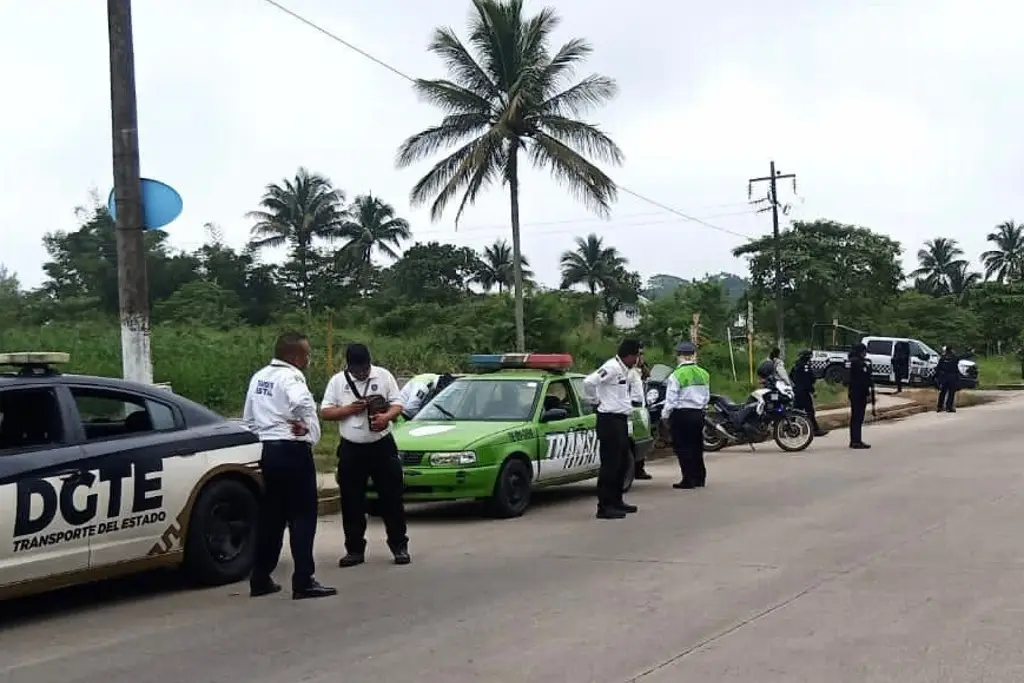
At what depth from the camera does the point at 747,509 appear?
11.3m

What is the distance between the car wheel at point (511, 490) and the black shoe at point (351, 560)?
2.27 meters

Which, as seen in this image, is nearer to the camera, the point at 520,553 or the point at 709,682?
the point at 709,682

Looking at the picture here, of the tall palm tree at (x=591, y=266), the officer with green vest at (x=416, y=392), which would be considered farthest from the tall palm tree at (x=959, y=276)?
the officer with green vest at (x=416, y=392)

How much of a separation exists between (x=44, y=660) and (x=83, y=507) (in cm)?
110

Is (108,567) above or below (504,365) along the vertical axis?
below

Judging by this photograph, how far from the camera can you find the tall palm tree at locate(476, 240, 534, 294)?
214ft

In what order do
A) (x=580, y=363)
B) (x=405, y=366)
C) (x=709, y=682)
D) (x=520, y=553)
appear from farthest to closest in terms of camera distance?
(x=580, y=363)
(x=405, y=366)
(x=520, y=553)
(x=709, y=682)

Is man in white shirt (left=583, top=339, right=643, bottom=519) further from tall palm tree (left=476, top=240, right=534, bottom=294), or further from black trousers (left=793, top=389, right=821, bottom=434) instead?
tall palm tree (left=476, top=240, right=534, bottom=294)

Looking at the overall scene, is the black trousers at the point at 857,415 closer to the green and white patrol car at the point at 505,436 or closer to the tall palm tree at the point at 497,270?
the green and white patrol car at the point at 505,436

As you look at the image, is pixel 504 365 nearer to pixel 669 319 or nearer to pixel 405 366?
pixel 405 366

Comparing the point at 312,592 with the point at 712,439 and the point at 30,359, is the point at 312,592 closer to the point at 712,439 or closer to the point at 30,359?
the point at 30,359

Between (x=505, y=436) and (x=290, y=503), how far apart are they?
3851mm

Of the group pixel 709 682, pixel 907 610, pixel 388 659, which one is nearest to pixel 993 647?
pixel 907 610

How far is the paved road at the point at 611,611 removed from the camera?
5684 millimetres
